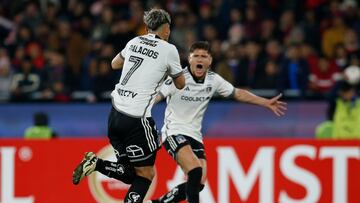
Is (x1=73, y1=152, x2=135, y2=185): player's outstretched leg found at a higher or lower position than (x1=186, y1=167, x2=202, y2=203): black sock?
higher

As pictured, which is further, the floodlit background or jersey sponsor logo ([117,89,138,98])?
the floodlit background

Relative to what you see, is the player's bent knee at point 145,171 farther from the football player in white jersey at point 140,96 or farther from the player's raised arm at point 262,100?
the player's raised arm at point 262,100

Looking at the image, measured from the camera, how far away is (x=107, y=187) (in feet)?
44.1

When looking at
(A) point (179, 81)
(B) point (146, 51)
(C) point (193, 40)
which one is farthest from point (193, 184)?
(C) point (193, 40)

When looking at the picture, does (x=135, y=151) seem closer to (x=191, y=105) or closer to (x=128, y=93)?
(x=128, y=93)

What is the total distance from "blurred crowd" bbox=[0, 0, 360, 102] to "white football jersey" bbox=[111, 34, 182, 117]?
20.5 feet

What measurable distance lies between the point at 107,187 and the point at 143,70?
331cm

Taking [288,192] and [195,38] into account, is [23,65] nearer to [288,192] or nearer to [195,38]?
[195,38]

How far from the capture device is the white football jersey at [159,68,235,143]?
11.7m

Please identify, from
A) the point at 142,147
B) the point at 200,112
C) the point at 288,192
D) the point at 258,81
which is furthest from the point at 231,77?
the point at 142,147

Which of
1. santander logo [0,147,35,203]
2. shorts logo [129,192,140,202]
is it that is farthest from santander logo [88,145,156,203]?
shorts logo [129,192,140,202]

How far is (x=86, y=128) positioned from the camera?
1725 centimetres

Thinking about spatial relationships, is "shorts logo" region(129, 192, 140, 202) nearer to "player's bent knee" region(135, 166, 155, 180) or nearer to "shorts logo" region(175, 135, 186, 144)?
"player's bent knee" region(135, 166, 155, 180)

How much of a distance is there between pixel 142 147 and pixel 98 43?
8.26 metres
